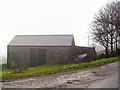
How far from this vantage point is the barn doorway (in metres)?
56.6

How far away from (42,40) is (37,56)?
4.57m

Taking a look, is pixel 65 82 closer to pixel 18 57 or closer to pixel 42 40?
pixel 18 57

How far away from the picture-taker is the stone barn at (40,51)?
2159 inches

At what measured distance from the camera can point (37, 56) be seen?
57.1 m

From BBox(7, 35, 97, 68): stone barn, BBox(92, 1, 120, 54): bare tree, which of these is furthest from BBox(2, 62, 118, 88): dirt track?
BBox(7, 35, 97, 68): stone barn

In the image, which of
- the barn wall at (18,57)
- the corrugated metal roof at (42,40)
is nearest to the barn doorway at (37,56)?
the barn wall at (18,57)

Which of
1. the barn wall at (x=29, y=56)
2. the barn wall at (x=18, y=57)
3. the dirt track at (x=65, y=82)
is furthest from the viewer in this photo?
the barn wall at (x=18, y=57)

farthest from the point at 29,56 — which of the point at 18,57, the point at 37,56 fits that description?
the point at 18,57

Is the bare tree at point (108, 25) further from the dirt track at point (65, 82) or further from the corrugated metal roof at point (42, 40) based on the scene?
the dirt track at point (65, 82)

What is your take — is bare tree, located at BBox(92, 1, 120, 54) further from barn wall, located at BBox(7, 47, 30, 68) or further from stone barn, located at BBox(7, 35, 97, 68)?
barn wall, located at BBox(7, 47, 30, 68)

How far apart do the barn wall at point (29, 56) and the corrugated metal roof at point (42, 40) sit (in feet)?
3.83

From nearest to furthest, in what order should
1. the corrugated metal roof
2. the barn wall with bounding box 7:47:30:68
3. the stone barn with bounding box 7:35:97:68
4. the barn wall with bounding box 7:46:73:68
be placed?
1. the barn wall with bounding box 7:46:73:68
2. the stone barn with bounding box 7:35:97:68
3. the corrugated metal roof
4. the barn wall with bounding box 7:47:30:68

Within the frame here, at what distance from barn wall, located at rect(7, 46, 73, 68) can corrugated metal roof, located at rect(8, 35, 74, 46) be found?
117 centimetres

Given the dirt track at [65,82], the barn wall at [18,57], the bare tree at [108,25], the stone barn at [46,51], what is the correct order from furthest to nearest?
the barn wall at [18,57] → the stone barn at [46,51] → the bare tree at [108,25] → the dirt track at [65,82]
